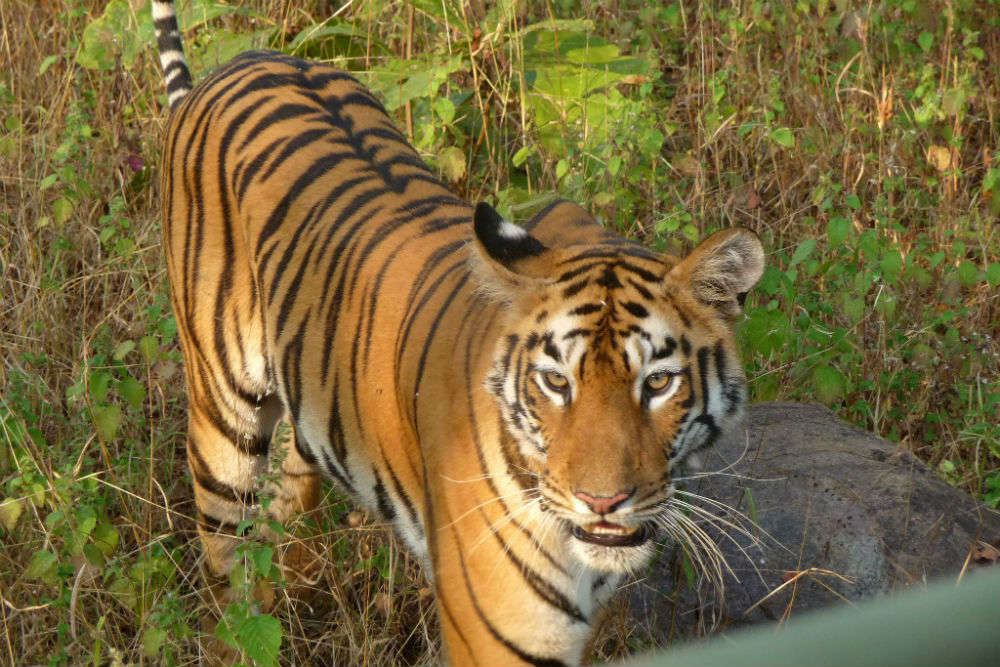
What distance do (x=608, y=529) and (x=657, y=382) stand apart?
29 cm

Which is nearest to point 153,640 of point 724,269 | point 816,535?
point 724,269

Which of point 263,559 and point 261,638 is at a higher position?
point 263,559

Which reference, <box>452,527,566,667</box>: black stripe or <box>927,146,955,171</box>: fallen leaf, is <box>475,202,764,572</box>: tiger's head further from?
<box>927,146,955,171</box>: fallen leaf

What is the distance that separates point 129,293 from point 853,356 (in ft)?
8.34

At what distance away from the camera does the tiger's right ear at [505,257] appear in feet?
7.47

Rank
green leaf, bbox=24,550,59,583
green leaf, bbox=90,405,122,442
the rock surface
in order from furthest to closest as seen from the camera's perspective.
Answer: green leaf, bbox=90,405,122,442, the rock surface, green leaf, bbox=24,550,59,583

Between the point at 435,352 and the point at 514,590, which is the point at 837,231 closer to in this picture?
the point at 435,352

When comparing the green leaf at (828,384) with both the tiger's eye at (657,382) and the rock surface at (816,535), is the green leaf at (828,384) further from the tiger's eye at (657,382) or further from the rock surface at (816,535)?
the tiger's eye at (657,382)

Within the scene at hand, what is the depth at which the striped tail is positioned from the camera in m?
3.56

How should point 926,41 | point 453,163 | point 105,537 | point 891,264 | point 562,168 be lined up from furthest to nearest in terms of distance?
point 926,41, point 453,163, point 562,168, point 891,264, point 105,537

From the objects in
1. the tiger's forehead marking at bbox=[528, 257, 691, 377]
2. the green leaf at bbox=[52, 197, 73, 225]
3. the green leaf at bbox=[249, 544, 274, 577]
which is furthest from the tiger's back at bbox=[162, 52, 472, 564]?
the green leaf at bbox=[52, 197, 73, 225]

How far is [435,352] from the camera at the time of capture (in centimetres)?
262

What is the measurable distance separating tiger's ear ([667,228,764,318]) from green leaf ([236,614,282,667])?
1095mm

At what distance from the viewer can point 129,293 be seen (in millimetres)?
4289
